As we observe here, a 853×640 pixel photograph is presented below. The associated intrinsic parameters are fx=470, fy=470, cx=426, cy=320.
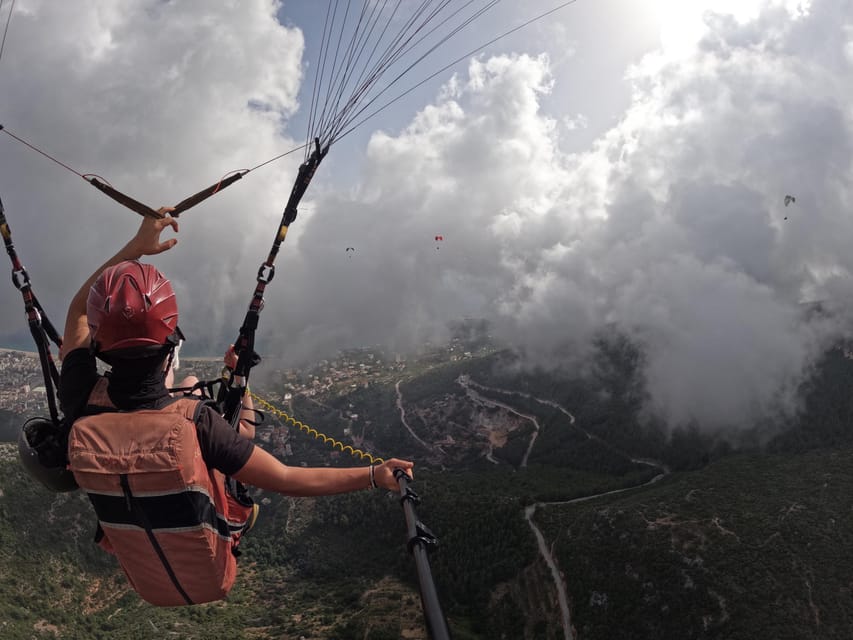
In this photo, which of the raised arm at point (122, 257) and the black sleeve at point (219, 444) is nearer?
the black sleeve at point (219, 444)

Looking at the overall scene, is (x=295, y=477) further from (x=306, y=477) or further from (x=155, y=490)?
(x=155, y=490)

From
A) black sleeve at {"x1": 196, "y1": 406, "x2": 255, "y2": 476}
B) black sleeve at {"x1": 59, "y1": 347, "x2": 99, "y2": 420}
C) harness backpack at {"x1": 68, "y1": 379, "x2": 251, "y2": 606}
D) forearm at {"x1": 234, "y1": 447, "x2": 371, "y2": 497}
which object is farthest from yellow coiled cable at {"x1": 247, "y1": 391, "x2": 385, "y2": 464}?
black sleeve at {"x1": 59, "y1": 347, "x2": 99, "y2": 420}

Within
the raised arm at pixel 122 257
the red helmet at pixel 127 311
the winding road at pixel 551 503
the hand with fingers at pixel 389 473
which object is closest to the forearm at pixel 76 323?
the raised arm at pixel 122 257

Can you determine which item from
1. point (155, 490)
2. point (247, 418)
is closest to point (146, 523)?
point (155, 490)

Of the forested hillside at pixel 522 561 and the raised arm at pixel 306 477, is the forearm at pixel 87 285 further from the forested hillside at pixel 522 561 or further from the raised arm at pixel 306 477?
the forested hillside at pixel 522 561

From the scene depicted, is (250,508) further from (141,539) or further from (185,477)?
(185,477)

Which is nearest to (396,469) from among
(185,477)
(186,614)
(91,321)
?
(185,477)
